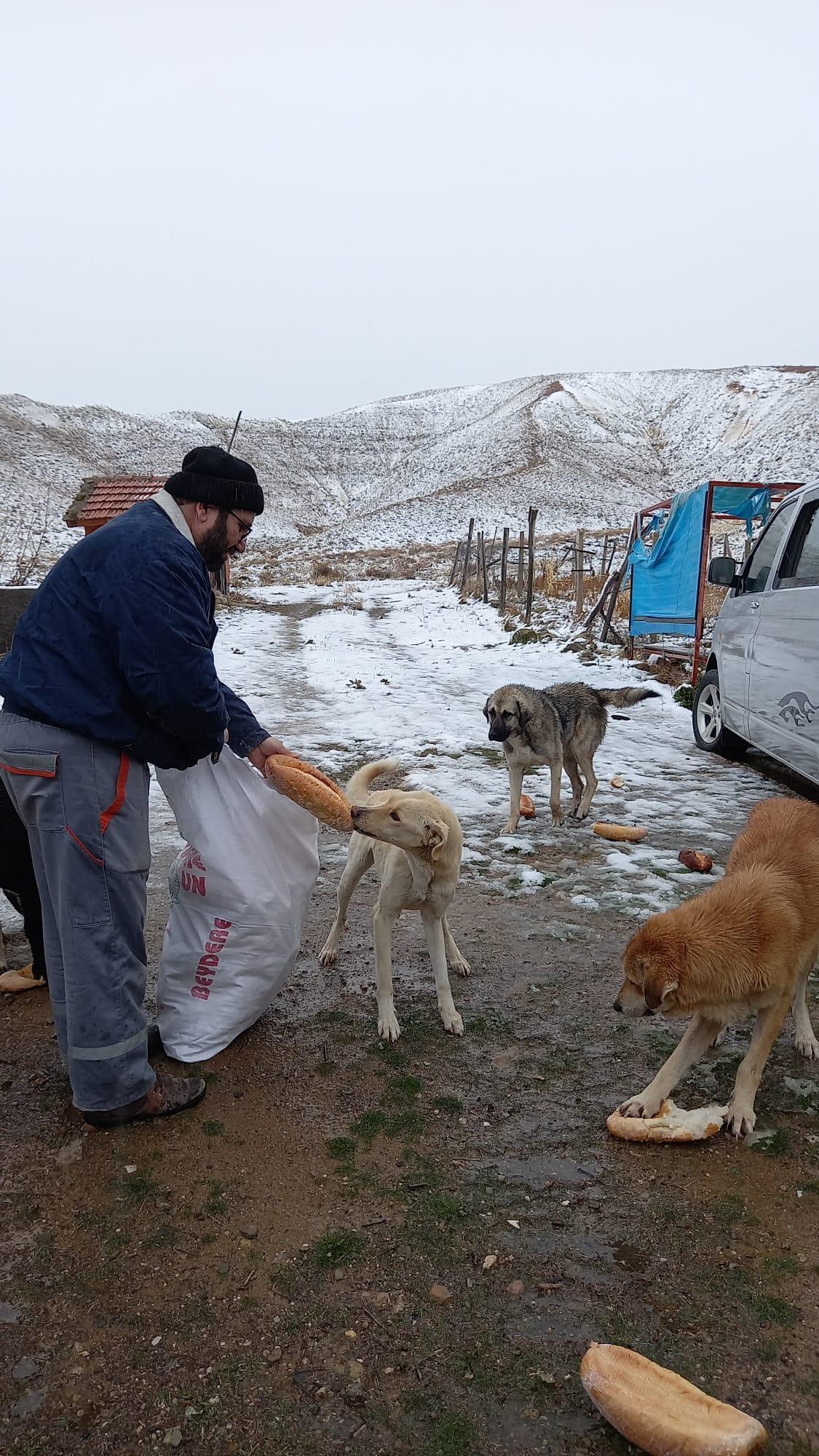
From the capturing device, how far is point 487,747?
855 centimetres

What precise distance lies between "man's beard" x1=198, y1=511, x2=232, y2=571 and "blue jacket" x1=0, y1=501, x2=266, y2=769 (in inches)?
6.4

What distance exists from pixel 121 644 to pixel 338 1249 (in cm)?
196

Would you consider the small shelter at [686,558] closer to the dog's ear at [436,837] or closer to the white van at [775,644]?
the white van at [775,644]

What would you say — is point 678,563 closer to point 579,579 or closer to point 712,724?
point 712,724

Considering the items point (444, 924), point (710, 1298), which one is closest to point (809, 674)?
point (444, 924)

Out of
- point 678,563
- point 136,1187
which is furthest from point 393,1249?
point 678,563

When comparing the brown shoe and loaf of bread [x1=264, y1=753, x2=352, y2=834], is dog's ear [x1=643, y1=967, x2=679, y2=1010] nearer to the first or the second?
loaf of bread [x1=264, y1=753, x2=352, y2=834]

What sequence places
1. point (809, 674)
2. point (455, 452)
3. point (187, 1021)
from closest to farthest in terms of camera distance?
1. point (187, 1021)
2. point (809, 674)
3. point (455, 452)

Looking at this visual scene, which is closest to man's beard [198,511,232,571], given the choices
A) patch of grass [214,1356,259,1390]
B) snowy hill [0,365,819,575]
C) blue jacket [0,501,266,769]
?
blue jacket [0,501,266,769]

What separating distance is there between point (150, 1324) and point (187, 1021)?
1238mm

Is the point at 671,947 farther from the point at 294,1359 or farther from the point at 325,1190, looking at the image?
the point at 294,1359

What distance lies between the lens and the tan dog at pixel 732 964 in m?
2.83

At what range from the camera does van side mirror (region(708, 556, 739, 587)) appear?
7113 millimetres

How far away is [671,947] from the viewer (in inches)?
112
